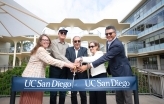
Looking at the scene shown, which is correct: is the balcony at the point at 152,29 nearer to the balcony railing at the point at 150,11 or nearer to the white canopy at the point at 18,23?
the balcony railing at the point at 150,11

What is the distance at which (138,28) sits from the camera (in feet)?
90.1

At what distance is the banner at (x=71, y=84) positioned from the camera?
1711 mm

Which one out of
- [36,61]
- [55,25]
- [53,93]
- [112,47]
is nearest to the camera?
[36,61]

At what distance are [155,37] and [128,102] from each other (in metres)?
22.8

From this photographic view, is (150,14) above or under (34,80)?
above

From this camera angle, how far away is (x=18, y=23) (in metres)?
3.33

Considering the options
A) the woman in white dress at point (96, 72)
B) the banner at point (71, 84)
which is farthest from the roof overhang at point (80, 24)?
the banner at point (71, 84)

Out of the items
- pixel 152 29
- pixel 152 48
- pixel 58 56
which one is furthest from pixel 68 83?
pixel 152 29

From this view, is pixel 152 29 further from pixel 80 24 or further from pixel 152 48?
pixel 80 24

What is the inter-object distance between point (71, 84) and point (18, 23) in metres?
2.41

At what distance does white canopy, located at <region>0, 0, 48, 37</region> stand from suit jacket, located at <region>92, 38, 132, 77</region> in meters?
1.74

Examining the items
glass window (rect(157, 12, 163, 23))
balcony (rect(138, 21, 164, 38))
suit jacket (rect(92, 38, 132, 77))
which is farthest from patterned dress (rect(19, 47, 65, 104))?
glass window (rect(157, 12, 163, 23))

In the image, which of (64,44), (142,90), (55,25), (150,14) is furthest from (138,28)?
(64,44)

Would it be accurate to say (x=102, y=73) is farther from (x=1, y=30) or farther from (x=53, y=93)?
(x=1, y=30)
